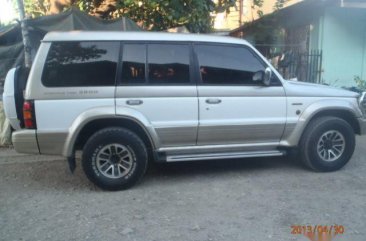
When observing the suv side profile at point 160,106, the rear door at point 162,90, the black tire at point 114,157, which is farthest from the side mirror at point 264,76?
the black tire at point 114,157

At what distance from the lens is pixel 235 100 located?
5.41 m

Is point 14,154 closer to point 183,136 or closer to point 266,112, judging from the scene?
point 183,136

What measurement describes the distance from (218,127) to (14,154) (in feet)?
12.4

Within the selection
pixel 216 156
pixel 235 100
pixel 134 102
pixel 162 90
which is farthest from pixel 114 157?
pixel 235 100

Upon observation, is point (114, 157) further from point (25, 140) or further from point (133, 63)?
point (133, 63)

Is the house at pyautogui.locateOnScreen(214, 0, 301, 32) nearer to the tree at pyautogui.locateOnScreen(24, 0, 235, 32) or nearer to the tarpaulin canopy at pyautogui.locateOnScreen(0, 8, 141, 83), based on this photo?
the tree at pyautogui.locateOnScreen(24, 0, 235, 32)

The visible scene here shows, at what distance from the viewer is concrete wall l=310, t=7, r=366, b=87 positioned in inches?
407

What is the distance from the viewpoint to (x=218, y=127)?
537 centimetres

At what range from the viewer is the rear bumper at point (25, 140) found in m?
4.86

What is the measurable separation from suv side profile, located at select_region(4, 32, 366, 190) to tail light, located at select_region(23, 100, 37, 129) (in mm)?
12

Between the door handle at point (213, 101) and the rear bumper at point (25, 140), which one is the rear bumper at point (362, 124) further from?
the rear bumper at point (25, 140)

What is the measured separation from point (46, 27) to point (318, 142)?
19.8 feet
